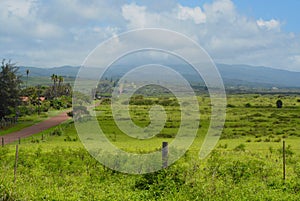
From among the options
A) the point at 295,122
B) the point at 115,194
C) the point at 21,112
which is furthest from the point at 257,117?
the point at 115,194

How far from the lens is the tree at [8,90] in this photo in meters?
42.2

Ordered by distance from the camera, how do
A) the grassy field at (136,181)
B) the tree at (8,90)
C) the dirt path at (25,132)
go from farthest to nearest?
the tree at (8,90) → the dirt path at (25,132) → the grassy field at (136,181)

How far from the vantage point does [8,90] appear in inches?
1692

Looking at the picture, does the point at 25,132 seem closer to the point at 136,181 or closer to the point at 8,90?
the point at 8,90

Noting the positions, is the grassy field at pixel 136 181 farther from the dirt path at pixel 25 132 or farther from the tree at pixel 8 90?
the tree at pixel 8 90

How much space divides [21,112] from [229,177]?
1662 inches

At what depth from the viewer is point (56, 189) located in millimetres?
9016

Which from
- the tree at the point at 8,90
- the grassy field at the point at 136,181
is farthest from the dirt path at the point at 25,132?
the grassy field at the point at 136,181

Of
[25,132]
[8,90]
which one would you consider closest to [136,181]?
[25,132]

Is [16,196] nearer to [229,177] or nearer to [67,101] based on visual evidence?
[229,177]

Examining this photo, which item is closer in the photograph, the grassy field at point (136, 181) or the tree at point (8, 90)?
the grassy field at point (136, 181)

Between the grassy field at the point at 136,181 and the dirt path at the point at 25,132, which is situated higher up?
the grassy field at the point at 136,181

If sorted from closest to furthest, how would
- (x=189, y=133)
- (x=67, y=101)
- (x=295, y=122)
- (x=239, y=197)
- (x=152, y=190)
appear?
1. (x=239, y=197)
2. (x=152, y=190)
3. (x=189, y=133)
4. (x=295, y=122)
5. (x=67, y=101)

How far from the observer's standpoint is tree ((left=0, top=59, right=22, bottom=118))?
4225 cm
